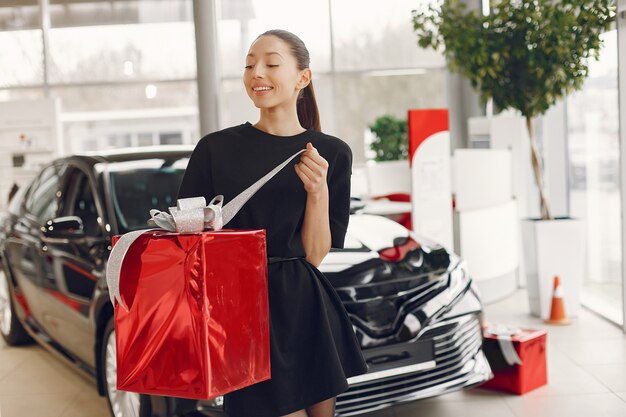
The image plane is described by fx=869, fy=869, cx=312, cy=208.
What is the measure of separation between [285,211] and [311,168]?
4.7 inches

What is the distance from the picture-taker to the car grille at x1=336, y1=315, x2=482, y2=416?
3.07 metres

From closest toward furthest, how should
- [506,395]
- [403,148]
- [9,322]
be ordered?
[506,395], [9,322], [403,148]

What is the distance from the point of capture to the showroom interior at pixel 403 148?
396cm

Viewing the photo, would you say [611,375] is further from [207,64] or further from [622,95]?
[207,64]

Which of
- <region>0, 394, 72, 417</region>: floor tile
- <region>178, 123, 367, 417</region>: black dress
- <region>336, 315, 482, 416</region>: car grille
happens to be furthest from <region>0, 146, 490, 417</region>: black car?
<region>178, 123, 367, 417</region>: black dress

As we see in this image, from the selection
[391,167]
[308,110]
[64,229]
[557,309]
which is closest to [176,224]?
[308,110]

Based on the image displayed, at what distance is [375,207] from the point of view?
6203 millimetres

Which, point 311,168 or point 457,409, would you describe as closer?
point 311,168

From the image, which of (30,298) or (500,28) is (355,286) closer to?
(30,298)

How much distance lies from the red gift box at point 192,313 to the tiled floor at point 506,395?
2.15m

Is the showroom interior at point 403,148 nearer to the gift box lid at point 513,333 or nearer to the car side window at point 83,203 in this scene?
the gift box lid at point 513,333

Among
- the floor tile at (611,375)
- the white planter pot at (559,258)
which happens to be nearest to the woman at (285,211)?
the floor tile at (611,375)

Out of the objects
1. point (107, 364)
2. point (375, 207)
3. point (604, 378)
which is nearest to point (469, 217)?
point (375, 207)

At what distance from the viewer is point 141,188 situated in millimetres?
3838
